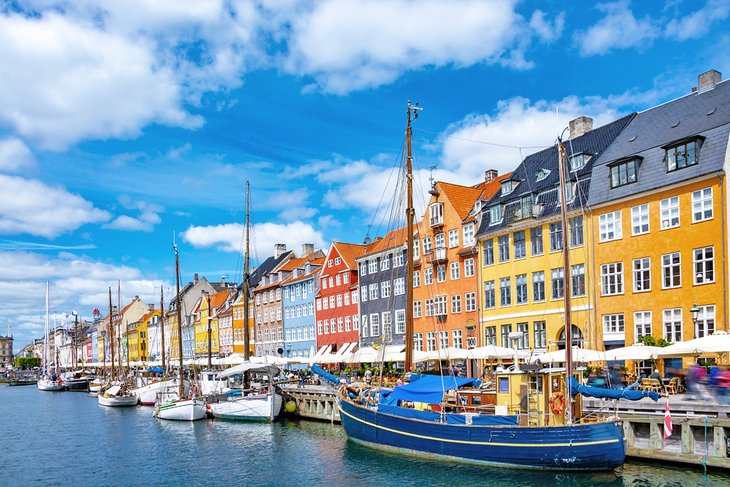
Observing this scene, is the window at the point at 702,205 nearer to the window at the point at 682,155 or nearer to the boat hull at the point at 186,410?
the window at the point at 682,155

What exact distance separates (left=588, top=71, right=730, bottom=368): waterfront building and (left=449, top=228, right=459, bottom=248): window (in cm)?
1430

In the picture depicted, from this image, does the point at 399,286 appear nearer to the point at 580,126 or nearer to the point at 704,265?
the point at 580,126

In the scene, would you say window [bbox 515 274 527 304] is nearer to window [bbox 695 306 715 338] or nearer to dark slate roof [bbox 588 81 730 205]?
dark slate roof [bbox 588 81 730 205]

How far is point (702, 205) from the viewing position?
3856 centimetres

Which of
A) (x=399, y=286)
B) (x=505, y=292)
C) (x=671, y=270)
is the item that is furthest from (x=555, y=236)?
(x=399, y=286)

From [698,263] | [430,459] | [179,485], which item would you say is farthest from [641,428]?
[179,485]

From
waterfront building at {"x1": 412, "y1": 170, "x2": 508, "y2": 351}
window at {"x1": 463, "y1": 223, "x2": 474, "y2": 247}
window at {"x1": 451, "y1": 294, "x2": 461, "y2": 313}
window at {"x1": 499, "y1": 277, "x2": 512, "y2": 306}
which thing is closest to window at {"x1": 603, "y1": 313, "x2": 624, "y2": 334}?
window at {"x1": 499, "y1": 277, "x2": 512, "y2": 306}

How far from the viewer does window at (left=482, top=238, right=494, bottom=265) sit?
53.4m

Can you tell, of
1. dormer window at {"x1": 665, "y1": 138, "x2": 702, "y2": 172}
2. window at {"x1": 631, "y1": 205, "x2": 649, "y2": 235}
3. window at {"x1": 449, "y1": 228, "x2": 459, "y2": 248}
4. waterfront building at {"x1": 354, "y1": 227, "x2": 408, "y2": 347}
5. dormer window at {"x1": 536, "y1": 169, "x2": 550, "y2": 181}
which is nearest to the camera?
dormer window at {"x1": 665, "y1": 138, "x2": 702, "y2": 172}

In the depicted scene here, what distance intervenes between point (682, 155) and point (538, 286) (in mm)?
13204

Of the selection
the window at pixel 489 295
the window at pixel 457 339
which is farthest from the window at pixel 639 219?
the window at pixel 457 339

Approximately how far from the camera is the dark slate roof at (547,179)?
4725 centimetres

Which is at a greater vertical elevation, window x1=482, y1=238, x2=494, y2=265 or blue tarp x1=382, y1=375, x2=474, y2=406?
window x1=482, y1=238, x2=494, y2=265

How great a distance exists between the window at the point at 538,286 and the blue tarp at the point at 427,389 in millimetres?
17299
